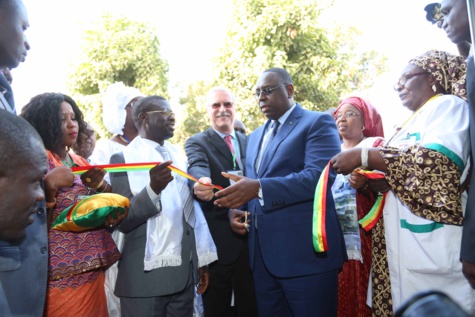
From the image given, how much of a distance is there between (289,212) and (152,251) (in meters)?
1.18

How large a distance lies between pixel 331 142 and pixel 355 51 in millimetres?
25067

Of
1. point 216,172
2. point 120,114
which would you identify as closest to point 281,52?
point 120,114

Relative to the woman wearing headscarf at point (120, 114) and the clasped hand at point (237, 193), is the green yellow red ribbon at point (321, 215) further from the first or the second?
the woman wearing headscarf at point (120, 114)

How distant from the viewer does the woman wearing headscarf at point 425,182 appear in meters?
2.44

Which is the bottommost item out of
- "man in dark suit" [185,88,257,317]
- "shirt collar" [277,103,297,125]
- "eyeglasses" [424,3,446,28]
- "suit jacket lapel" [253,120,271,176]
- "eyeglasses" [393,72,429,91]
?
"man in dark suit" [185,88,257,317]

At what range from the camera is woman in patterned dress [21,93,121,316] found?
253cm

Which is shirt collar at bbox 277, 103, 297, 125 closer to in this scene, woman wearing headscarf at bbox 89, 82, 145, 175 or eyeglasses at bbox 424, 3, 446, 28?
eyeglasses at bbox 424, 3, 446, 28

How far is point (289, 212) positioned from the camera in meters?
3.32

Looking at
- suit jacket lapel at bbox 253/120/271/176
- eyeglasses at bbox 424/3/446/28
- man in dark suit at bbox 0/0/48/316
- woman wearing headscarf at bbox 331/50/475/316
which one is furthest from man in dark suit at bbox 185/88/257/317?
eyeglasses at bbox 424/3/446/28

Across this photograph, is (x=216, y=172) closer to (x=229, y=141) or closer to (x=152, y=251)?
(x=229, y=141)

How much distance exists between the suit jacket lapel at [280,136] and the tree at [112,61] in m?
12.9

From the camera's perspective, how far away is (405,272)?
8.62 ft

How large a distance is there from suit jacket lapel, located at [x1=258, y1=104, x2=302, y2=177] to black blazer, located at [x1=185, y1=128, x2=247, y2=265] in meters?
0.70

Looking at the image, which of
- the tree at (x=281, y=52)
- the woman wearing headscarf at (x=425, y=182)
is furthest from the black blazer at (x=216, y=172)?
the tree at (x=281, y=52)
